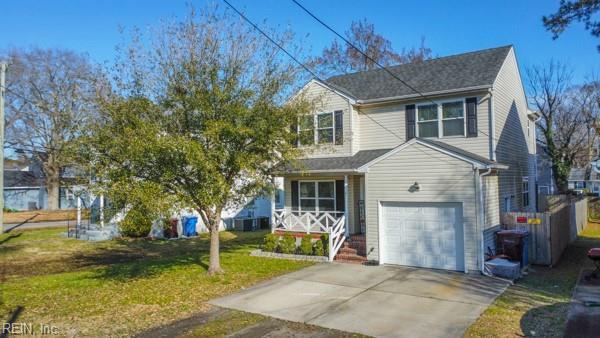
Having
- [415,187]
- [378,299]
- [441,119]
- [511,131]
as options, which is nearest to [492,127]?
[441,119]

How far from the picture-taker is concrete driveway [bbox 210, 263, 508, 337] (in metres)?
7.58

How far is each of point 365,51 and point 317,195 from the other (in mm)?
20084

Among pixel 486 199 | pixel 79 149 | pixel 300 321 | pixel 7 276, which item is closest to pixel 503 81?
pixel 486 199

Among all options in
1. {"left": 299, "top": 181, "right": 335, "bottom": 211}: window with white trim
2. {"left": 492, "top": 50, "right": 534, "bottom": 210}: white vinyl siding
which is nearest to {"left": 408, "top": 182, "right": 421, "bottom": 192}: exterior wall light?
{"left": 492, "top": 50, "right": 534, "bottom": 210}: white vinyl siding

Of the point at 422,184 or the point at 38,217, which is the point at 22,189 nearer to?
the point at 38,217

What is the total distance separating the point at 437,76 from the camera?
633 inches

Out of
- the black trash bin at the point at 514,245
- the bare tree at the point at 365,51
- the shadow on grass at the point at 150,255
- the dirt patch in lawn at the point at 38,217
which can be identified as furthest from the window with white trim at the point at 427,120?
the dirt patch in lawn at the point at 38,217

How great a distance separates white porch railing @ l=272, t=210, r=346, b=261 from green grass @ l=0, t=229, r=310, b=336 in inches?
68.7

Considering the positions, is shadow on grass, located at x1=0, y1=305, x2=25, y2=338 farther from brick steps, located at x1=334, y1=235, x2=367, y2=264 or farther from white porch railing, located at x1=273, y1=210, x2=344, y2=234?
white porch railing, located at x1=273, y1=210, x2=344, y2=234

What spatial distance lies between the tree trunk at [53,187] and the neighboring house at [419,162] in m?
29.2

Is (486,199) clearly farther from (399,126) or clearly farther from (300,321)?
(300,321)

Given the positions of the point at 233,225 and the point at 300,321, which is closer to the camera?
the point at 300,321

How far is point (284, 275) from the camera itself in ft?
39.1

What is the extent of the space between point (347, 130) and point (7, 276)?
499 inches
